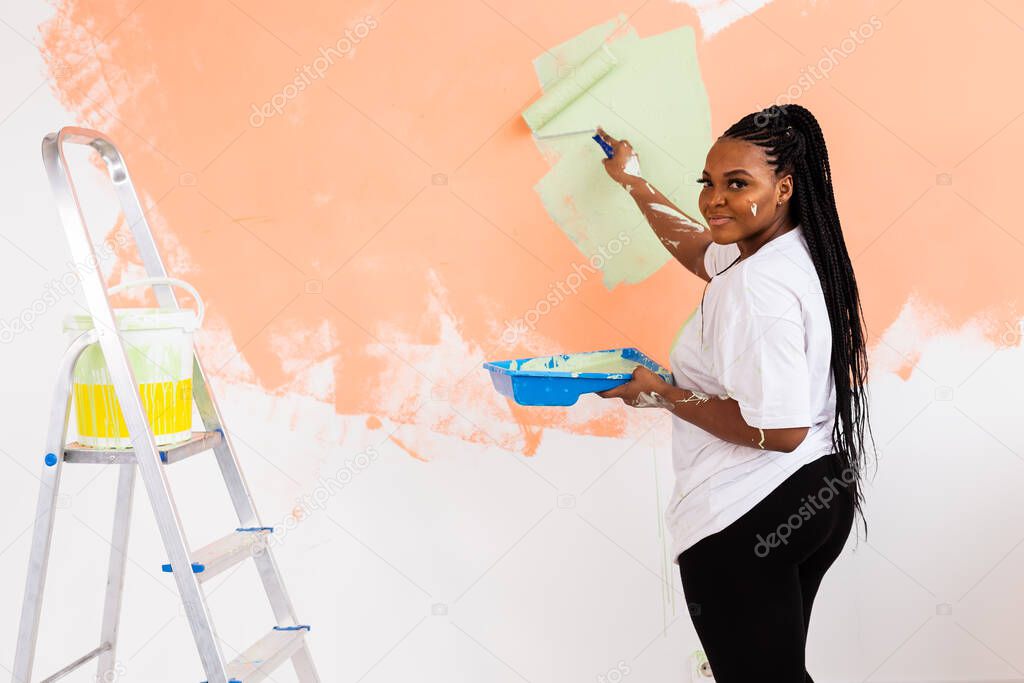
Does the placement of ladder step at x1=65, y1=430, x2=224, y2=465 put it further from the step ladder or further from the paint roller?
the paint roller

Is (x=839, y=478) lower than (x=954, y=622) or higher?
higher

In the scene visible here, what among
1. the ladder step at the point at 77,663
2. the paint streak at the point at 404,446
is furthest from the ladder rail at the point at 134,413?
the paint streak at the point at 404,446

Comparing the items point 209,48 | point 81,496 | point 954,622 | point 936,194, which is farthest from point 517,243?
point 954,622

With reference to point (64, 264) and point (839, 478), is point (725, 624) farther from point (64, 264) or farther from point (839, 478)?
point (64, 264)

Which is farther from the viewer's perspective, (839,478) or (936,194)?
(936,194)

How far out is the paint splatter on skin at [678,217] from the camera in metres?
1.77

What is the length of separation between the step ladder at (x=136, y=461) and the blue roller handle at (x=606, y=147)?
0.92 m

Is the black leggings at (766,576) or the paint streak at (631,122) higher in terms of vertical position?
the paint streak at (631,122)

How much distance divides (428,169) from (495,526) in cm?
81

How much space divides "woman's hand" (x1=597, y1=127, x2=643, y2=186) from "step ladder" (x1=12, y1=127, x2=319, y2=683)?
36.5 inches

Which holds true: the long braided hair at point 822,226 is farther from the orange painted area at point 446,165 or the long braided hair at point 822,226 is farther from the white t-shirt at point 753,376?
the orange painted area at point 446,165

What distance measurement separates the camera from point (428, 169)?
1921 millimetres

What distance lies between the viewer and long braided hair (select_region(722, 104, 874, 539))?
1331 mm

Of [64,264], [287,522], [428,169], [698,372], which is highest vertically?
[64,264]
